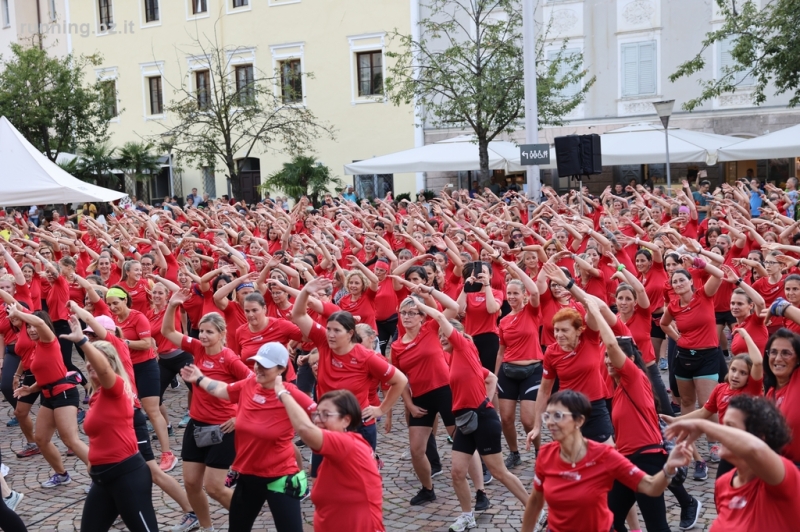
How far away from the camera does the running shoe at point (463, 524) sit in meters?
6.71

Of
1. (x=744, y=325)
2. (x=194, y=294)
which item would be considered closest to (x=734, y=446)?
(x=744, y=325)

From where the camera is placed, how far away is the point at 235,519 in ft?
18.7

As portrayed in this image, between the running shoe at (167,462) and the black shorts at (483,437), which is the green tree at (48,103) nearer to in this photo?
the running shoe at (167,462)

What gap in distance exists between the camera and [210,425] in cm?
664

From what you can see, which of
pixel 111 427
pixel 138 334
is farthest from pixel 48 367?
pixel 111 427

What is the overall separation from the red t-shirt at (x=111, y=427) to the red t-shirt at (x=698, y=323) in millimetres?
5033

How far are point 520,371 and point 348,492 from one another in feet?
11.3

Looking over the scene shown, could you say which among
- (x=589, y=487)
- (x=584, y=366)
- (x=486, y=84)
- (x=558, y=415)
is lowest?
(x=589, y=487)

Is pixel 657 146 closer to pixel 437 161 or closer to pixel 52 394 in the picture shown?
pixel 437 161

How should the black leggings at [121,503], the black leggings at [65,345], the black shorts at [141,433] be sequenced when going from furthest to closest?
1. the black leggings at [65,345]
2. the black shorts at [141,433]
3. the black leggings at [121,503]

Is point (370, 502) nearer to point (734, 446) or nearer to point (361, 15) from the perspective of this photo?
point (734, 446)

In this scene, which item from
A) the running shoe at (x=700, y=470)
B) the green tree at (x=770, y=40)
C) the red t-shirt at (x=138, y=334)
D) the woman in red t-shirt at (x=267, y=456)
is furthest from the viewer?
the green tree at (x=770, y=40)

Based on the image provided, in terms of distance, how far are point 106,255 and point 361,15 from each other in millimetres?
21842

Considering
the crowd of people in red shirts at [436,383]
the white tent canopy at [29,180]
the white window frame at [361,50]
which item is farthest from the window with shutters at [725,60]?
the white tent canopy at [29,180]
